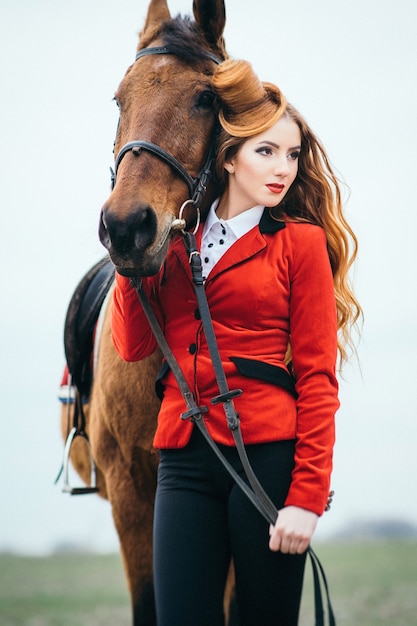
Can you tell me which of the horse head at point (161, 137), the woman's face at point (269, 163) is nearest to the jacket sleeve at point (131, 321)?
the horse head at point (161, 137)

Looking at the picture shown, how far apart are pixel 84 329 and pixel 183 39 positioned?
143 centimetres

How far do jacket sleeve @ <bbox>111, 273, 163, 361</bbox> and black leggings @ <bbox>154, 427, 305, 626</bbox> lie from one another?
369 mm

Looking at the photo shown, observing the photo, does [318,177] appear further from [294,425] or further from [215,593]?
[215,593]

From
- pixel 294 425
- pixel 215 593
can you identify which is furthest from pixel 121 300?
pixel 215 593

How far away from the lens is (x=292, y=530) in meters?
1.97

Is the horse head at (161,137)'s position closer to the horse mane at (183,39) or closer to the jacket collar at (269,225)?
the horse mane at (183,39)

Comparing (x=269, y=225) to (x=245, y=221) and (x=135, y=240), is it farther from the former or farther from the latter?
(x=135, y=240)

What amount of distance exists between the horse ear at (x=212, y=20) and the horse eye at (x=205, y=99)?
0.23 metres

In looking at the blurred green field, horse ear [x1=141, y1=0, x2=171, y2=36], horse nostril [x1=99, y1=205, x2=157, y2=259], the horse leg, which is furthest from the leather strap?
the blurred green field

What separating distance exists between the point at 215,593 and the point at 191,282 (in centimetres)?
80

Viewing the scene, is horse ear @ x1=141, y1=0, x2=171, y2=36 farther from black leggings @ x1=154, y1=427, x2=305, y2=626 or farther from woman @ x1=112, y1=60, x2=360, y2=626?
black leggings @ x1=154, y1=427, x2=305, y2=626

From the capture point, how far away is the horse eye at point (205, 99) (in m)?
2.29

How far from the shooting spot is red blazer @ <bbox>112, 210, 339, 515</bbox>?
204cm

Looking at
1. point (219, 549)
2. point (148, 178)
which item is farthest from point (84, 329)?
point (219, 549)
